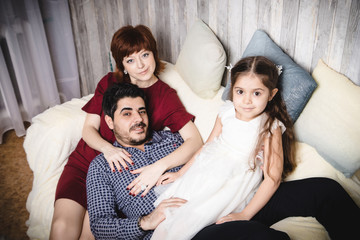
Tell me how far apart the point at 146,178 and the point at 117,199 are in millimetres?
166

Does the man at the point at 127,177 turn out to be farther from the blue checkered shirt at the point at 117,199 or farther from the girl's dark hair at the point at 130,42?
the girl's dark hair at the point at 130,42

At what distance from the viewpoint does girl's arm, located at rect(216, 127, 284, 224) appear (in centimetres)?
→ 116

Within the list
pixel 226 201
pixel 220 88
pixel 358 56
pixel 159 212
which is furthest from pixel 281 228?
pixel 220 88

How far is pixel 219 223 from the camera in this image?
111 cm

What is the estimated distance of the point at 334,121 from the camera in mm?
1171

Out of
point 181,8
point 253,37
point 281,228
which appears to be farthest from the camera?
point 181,8

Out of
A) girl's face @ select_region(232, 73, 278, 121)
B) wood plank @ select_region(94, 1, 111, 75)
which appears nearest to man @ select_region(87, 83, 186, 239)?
girl's face @ select_region(232, 73, 278, 121)

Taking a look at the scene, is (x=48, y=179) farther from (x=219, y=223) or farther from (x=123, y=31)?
(x=219, y=223)

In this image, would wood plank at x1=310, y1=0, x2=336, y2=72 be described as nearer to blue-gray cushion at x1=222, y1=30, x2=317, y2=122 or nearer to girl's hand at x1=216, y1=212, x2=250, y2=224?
blue-gray cushion at x1=222, y1=30, x2=317, y2=122

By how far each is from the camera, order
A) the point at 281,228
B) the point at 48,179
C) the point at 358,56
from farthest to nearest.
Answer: the point at 48,179
the point at 358,56
the point at 281,228

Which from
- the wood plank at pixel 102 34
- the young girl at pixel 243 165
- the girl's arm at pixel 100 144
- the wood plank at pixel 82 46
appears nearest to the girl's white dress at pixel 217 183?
the young girl at pixel 243 165

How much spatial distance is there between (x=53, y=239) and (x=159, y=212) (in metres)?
0.51

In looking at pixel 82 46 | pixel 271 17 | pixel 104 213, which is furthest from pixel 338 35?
pixel 82 46

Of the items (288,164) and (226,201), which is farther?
(288,164)
